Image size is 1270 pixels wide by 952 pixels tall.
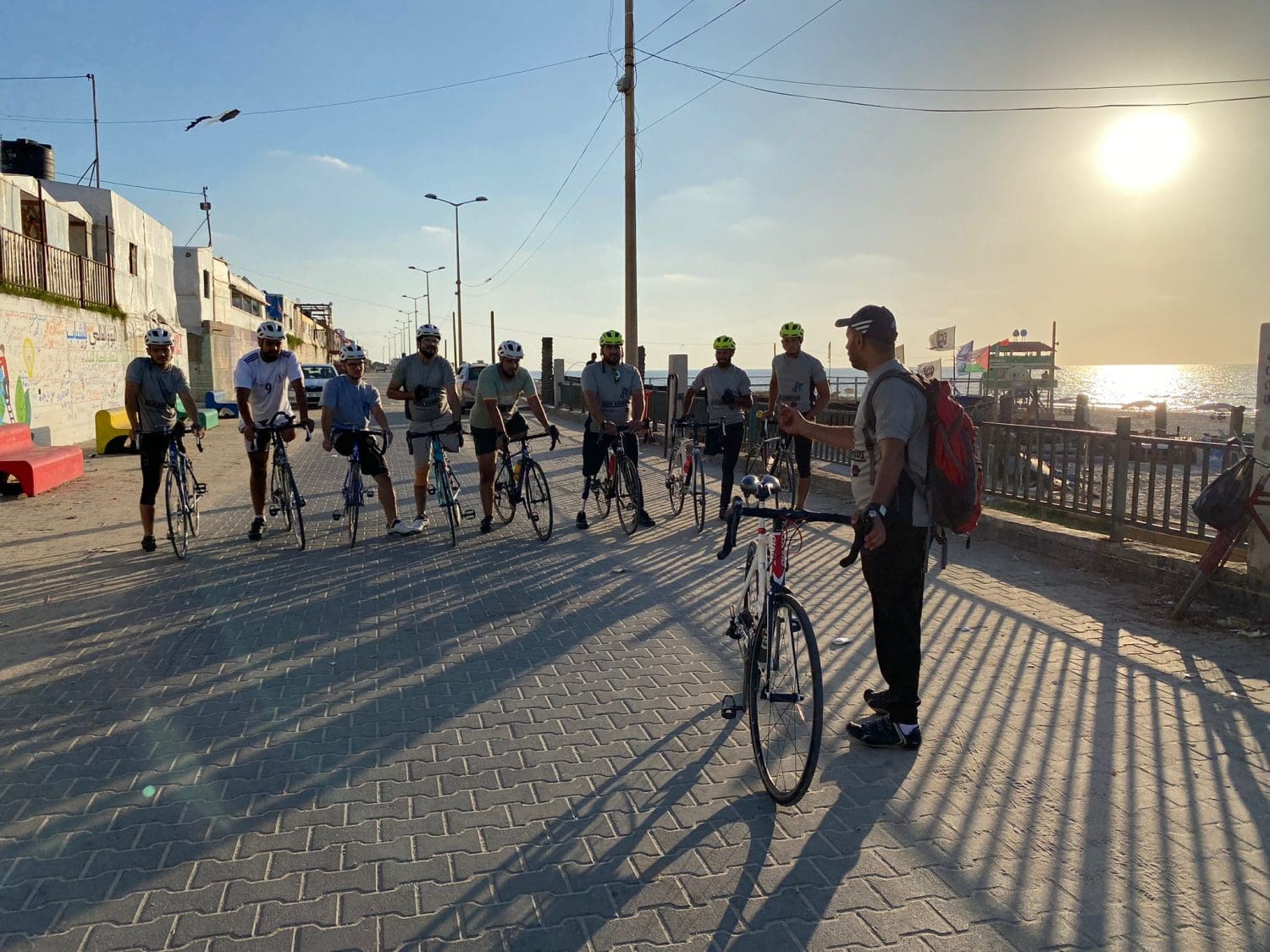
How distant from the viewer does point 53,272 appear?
19.2m

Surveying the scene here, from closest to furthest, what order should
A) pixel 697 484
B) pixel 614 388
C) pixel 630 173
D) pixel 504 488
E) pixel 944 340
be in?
pixel 614 388 → pixel 504 488 → pixel 697 484 → pixel 630 173 → pixel 944 340

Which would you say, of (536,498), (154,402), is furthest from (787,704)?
(154,402)

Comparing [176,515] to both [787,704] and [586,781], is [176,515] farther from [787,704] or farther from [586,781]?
[787,704]

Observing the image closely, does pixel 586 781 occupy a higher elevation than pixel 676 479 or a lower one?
lower

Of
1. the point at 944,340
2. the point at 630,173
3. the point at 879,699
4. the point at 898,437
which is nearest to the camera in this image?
the point at 898,437

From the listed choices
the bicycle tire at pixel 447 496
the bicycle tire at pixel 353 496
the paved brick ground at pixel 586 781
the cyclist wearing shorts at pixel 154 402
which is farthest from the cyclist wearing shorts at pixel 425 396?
the paved brick ground at pixel 586 781

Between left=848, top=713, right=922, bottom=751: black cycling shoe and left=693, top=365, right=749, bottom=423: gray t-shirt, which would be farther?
left=693, top=365, right=749, bottom=423: gray t-shirt

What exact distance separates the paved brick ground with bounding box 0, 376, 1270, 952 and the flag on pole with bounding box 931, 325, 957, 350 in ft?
132

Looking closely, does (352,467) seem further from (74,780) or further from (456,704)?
(74,780)

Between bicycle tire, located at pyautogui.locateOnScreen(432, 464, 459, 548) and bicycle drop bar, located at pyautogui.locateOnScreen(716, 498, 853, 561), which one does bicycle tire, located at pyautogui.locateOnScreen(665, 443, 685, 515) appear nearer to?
bicycle tire, located at pyautogui.locateOnScreen(432, 464, 459, 548)

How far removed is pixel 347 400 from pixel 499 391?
146 cm

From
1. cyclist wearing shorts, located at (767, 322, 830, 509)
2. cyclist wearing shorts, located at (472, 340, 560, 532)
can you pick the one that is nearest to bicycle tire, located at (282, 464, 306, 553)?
cyclist wearing shorts, located at (472, 340, 560, 532)

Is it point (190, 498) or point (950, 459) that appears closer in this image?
point (950, 459)

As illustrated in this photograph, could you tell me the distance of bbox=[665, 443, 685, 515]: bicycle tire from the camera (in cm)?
1068
